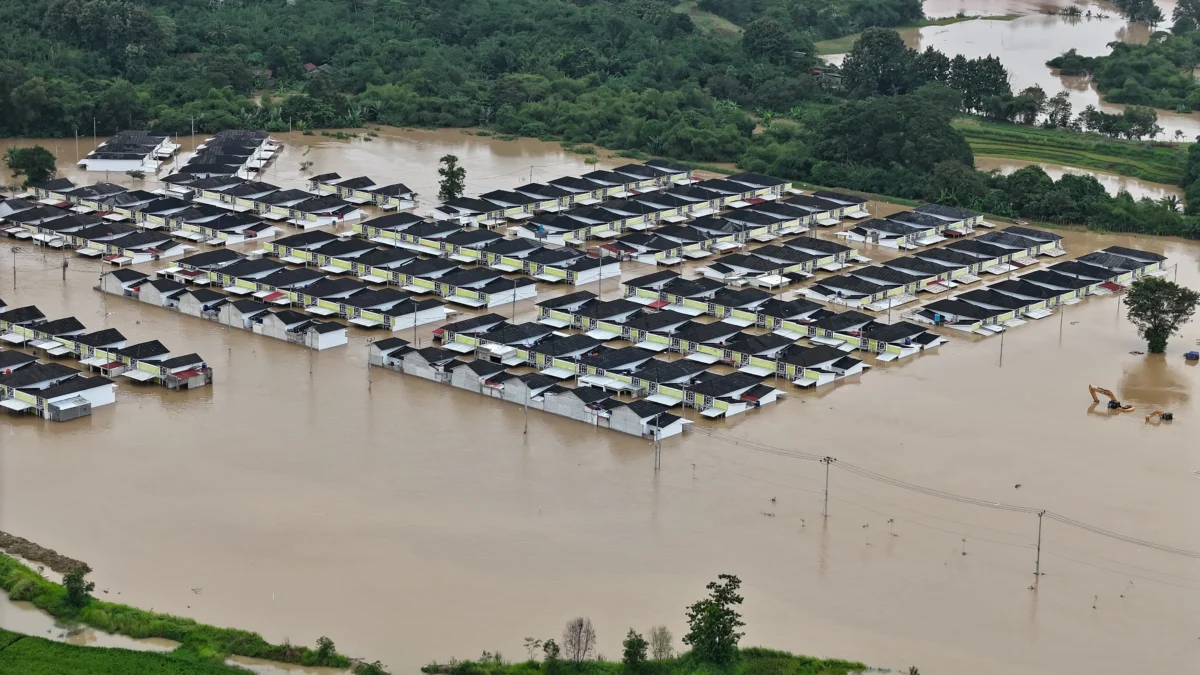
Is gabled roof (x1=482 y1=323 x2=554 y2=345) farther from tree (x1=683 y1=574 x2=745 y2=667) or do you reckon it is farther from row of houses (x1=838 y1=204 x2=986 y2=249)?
row of houses (x1=838 y1=204 x2=986 y2=249)

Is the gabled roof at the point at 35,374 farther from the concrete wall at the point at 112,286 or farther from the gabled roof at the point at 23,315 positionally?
the concrete wall at the point at 112,286

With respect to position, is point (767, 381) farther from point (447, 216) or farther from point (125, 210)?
point (125, 210)

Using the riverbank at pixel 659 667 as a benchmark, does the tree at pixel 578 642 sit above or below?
above

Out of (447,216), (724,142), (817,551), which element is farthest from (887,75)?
(817,551)

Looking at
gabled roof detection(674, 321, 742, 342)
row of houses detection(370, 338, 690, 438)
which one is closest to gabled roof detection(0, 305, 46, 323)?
row of houses detection(370, 338, 690, 438)

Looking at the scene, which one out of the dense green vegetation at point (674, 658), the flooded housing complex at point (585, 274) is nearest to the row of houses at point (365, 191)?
the flooded housing complex at point (585, 274)

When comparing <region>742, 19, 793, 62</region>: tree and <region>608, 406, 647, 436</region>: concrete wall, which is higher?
<region>742, 19, 793, 62</region>: tree

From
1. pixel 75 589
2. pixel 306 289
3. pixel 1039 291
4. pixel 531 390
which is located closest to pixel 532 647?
pixel 75 589
